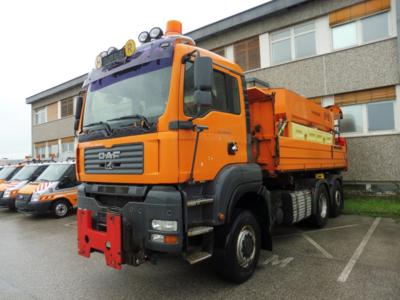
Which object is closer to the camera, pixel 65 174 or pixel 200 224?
pixel 200 224

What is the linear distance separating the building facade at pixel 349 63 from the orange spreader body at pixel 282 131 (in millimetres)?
4271

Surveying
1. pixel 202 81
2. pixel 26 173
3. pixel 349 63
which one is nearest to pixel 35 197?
pixel 26 173

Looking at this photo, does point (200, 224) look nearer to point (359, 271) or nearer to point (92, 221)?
point (92, 221)

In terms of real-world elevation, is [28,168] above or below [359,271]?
above

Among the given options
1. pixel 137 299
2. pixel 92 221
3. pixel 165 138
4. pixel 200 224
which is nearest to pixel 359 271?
pixel 200 224

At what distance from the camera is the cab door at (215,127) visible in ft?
12.2

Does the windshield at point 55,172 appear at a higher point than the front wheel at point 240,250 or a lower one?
higher

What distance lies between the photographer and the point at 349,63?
11680 millimetres

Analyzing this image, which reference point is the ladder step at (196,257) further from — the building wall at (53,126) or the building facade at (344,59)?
the building wall at (53,126)

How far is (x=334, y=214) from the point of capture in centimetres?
859

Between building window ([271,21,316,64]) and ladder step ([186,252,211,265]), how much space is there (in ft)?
36.6

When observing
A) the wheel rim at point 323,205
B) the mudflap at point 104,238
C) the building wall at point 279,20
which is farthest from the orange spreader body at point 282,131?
the building wall at point 279,20

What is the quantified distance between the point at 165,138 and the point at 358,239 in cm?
499

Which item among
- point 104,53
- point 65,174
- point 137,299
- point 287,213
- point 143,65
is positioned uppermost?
point 104,53
